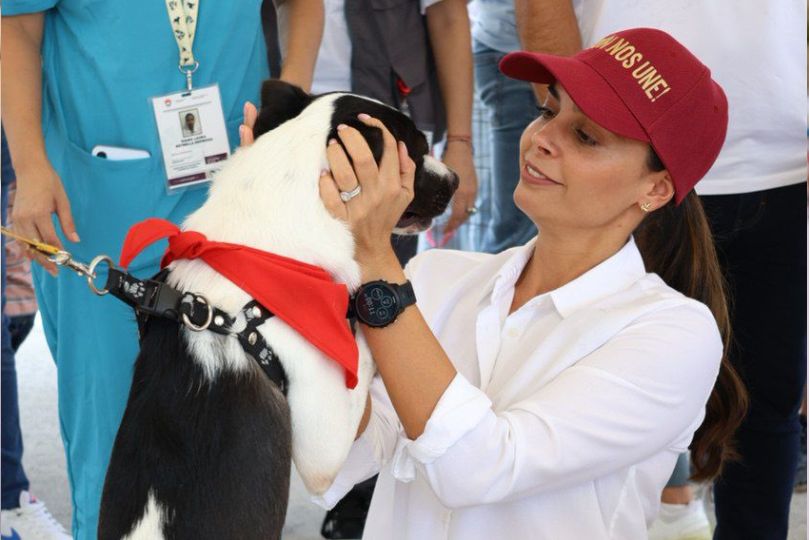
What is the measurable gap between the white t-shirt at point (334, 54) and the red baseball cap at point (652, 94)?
1.13 m

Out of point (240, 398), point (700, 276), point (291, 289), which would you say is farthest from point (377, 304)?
point (700, 276)

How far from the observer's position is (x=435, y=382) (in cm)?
137

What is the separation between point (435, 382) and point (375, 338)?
0.11 meters

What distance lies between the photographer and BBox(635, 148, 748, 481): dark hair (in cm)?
178

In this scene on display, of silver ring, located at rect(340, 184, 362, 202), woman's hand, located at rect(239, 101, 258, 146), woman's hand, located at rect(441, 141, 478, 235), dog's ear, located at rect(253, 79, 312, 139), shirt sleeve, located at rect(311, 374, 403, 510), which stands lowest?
woman's hand, located at rect(441, 141, 478, 235)

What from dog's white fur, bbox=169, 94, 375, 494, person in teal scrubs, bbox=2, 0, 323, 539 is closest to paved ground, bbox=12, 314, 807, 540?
person in teal scrubs, bbox=2, 0, 323, 539

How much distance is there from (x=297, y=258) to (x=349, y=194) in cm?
12

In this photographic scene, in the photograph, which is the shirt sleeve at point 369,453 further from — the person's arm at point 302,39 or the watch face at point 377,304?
the person's arm at point 302,39

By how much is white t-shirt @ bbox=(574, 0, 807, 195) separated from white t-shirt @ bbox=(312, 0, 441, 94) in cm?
73

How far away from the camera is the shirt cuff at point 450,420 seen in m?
1.34

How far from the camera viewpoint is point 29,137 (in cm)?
202

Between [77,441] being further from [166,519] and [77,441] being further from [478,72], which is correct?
[478,72]

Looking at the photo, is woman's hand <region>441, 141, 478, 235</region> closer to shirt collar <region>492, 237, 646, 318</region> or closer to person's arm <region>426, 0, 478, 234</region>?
person's arm <region>426, 0, 478, 234</region>

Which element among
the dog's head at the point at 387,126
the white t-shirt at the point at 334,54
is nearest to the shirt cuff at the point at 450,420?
the dog's head at the point at 387,126
